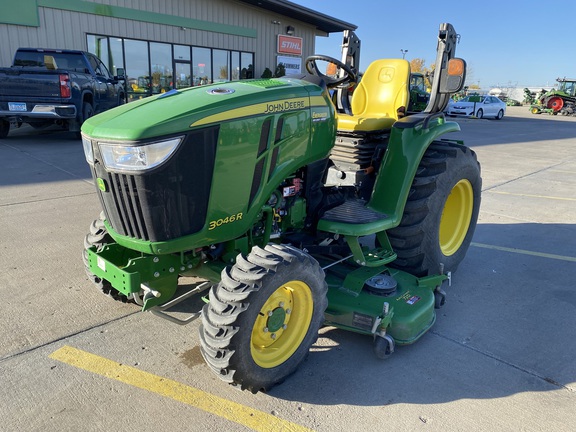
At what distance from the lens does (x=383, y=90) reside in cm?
423

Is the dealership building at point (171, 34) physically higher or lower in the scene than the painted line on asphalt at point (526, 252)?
higher

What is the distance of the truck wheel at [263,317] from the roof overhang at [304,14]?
18080mm

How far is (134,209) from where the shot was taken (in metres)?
2.43

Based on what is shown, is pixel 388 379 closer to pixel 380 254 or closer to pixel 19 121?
pixel 380 254

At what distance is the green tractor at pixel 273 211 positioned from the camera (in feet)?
7.75

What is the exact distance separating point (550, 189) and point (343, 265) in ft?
20.1

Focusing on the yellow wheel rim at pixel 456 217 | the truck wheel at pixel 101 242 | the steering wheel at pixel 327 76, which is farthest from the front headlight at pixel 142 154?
the yellow wheel rim at pixel 456 217

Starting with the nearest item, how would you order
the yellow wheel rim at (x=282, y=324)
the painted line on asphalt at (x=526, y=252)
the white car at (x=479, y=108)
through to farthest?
the yellow wheel rim at (x=282, y=324) → the painted line on asphalt at (x=526, y=252) → the white car at (x=479, y=108)

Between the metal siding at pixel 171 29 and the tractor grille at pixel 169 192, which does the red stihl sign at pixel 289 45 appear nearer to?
the metal siding at pixel 171 29

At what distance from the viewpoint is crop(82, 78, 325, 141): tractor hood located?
2.29 m

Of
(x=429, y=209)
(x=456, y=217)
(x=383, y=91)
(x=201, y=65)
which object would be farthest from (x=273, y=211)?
(x=201, y=65)

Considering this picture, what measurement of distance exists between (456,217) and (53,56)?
33.9 ft

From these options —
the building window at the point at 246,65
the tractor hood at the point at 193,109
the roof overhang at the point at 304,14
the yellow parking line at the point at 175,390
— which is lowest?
the yellow parking line at the point at 175,390

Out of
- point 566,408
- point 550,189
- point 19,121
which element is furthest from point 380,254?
point 19,121
